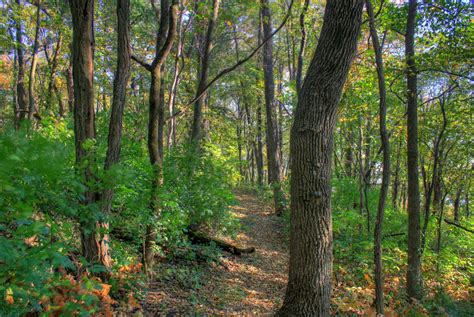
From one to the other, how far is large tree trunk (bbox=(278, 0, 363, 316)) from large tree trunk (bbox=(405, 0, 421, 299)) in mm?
3977

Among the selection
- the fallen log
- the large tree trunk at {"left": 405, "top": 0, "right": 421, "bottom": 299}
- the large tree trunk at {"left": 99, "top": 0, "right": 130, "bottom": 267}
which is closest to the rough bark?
the large tree trunk at {"left": 99, "top": 0, "right": 130, "bottom": 267}

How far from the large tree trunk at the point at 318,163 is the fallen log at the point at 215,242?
2.94m

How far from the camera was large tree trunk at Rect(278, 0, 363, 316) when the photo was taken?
3566 millimetres

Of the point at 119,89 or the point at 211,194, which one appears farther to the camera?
the point at 211,194

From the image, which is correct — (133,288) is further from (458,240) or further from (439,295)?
(458,240)

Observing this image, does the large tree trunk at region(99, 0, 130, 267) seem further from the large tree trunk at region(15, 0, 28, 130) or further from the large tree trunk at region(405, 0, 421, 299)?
the large tree trunk at region(15, 0, 28, 130)

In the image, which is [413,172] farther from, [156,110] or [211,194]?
[156,110]

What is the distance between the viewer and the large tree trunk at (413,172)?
665 cm

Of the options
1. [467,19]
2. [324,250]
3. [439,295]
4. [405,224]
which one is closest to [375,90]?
[467,19]

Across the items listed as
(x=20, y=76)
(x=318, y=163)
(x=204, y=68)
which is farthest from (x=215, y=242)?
(x=20, y=76)

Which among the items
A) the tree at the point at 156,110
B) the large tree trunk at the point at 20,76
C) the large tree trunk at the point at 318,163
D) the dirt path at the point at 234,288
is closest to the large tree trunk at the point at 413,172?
the dirt path at the point at 234,288

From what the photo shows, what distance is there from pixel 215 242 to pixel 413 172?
15.3 feet

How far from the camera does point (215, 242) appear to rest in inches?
258

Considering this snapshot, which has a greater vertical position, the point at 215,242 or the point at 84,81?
the point at 84,81
